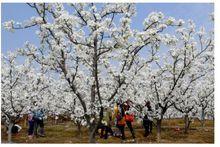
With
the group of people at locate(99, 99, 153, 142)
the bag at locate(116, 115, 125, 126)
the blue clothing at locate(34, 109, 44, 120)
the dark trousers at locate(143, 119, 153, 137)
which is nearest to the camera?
the group of people at locate(99, 99, 153, 142)

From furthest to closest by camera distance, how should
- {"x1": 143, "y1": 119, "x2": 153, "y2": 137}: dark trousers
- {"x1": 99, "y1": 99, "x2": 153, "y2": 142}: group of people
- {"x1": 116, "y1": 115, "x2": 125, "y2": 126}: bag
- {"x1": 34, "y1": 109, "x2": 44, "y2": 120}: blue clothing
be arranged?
{"x1": 143, "y1": 119, "x2": 153, "y2": 137}: dark trousers < {"x1": 34, "y1": 109, "x2": 44, "y2": 120}: blue clothing < {"x1": 116, "y1": 115, "x2": 125, "y2": 126}: bag < {"x1": 99, "y1": 99, "x2": 153, "y2": 142}: group of people

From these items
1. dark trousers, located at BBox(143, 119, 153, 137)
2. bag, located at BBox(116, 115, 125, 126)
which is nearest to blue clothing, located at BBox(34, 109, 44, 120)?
bag, located at BBox(116, 115, 125, 126)

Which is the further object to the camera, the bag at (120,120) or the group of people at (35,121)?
the group of people at (35,121)

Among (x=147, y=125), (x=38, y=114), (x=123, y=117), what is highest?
(x=38, y=114)

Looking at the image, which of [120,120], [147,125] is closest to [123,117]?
[120,120]

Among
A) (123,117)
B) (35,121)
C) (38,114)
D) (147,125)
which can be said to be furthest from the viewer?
(35,121)

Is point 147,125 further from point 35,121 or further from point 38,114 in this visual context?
point 35,121

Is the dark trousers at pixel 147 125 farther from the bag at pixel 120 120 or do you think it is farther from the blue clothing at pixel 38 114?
the blue clothing at pixel 38 114

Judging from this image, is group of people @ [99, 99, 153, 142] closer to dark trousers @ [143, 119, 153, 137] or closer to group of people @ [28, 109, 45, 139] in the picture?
dark trousers @ [143, 119, 153, 137]

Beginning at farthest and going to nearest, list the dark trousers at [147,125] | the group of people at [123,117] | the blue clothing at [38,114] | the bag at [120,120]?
1. the dark trousers at [147,125]
2. the blue clothing at [38,114]
3. the bag at [120,120]
4. the group of people at [123,117]

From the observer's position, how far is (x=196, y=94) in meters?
23.6

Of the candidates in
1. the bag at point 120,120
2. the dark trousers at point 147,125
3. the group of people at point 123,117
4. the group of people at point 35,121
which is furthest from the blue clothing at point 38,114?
the dark trousers at point 147,125

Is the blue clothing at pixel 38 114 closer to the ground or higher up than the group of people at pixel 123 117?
higher up
